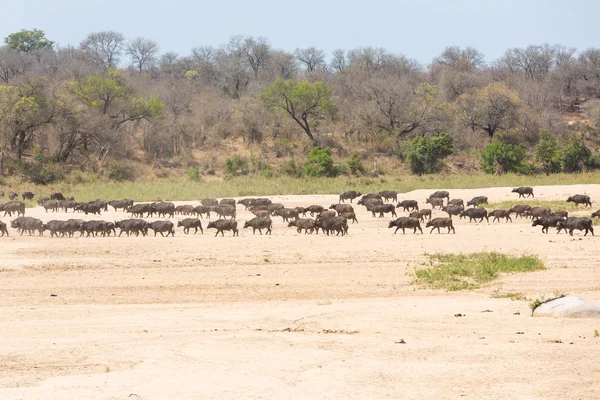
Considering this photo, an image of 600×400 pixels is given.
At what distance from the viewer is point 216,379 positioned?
10273mm

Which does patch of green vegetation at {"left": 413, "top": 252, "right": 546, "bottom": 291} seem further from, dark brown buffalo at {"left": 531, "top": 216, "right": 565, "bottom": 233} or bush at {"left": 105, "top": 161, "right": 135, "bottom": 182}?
bush at {"left": 105, "top": 161, "right": 135, "bottom": 182}

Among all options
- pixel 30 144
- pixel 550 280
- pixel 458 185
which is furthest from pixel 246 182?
pixel 550 280

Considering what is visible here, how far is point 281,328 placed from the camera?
45.0 ft

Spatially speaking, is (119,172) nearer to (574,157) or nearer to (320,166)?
(320,166)

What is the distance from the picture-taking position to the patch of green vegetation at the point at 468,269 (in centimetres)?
1933

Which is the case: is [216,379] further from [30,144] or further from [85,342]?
[30,144]

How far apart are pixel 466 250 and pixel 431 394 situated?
16505 millimetres

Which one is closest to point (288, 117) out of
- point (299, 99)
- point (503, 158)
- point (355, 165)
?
point (299, 99)

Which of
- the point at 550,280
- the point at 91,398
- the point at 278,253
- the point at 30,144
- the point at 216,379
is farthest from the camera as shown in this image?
the point at 30,144

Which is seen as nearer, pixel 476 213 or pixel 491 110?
pixel 476 213

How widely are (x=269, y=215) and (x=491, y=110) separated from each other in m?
44.6

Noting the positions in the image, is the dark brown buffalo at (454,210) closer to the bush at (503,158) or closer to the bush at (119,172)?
the bush at (503,158)

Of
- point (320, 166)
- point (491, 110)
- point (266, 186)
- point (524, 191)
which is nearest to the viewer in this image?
point (524, 191)

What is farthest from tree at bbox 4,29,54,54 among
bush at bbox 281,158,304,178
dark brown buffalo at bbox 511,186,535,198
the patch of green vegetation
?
the patch of green vegetation
